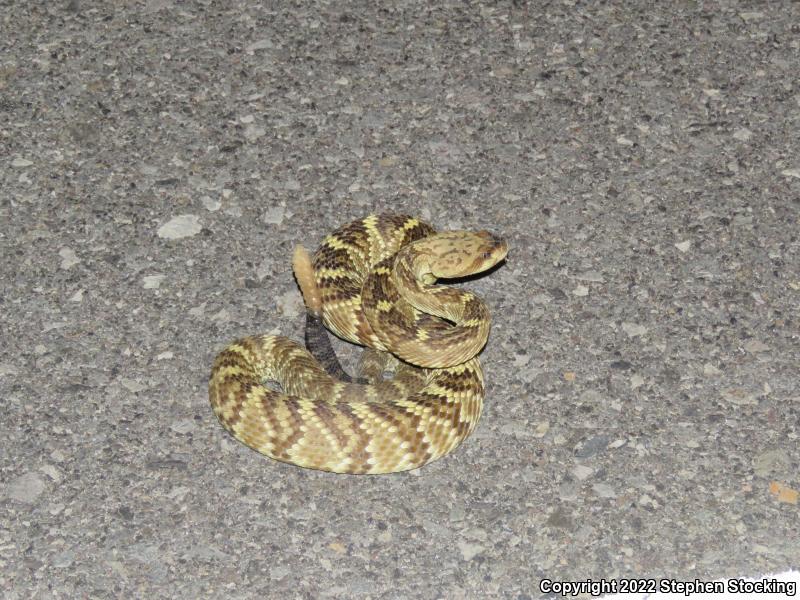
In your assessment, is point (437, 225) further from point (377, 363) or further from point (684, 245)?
point (684, 245)

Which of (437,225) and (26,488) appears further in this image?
(437,225)

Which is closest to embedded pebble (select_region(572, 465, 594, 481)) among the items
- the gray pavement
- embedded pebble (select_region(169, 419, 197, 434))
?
the gray pavement

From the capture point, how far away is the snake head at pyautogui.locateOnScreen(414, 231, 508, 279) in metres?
5.80

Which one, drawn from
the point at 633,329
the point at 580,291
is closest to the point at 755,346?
the point at 633,329

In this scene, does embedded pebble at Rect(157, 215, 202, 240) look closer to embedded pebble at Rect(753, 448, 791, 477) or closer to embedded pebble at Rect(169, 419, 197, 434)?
embedded pebble at Rect(169, 419, 197, 434)

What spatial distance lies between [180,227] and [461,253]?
1742 millimetres

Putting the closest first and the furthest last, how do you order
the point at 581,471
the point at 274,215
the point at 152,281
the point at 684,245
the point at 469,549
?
the point at 469,549 → the point at 581,471 → the point at 152,281 → the point at 684,245 → the point at 274,215

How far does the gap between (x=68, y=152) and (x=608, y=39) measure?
3.85m

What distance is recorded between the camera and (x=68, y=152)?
6.81 m

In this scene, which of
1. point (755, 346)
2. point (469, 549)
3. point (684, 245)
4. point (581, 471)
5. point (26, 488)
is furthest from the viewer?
point (684, 245)

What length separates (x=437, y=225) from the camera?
6.45 metres

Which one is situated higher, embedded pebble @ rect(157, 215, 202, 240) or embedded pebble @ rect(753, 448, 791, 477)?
embedded pebble @ rect(157, 215, 202, 240)

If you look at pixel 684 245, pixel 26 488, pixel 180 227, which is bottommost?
pixel 26 488

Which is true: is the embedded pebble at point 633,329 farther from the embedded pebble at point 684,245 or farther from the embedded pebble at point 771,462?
the embedded pebble at point 771,462
